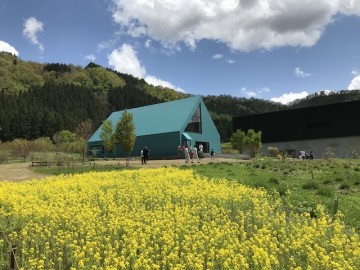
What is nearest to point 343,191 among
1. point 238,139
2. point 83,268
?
point 83,268

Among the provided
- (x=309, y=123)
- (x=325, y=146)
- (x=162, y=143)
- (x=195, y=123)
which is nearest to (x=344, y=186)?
(x=162, y=143)

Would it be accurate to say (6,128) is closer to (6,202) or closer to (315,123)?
(315,123)

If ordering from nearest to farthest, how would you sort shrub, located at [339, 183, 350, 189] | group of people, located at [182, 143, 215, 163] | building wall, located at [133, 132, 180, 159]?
shrub, located at [339, 183, 350, 189], group of people, located at [182, 143, 215, 163], building wall, located at [133, 132, 180, 159]

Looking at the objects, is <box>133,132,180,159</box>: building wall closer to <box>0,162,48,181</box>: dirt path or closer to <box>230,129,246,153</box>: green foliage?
<box>230,129,246,153</box>: green foliage

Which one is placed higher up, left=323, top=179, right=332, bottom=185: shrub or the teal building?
the teal building

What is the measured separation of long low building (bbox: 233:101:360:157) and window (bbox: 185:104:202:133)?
59.4 feet

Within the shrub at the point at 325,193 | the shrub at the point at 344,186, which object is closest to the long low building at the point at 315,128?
the shrub at the point at 344,186

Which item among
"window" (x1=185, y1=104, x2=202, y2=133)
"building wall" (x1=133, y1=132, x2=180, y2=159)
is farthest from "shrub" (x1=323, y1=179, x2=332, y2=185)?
"window" (x1=185, y1=104, x2=202, y2=133)

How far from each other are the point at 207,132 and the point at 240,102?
141814mm

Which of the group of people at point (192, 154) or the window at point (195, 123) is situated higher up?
the window at point (195, 123)

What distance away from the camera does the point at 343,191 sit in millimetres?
14023

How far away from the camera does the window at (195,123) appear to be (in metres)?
52.7

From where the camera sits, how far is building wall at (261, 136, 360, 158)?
5841 centimetres

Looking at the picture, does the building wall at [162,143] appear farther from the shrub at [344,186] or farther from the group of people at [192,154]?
the shrub at [344,186]
